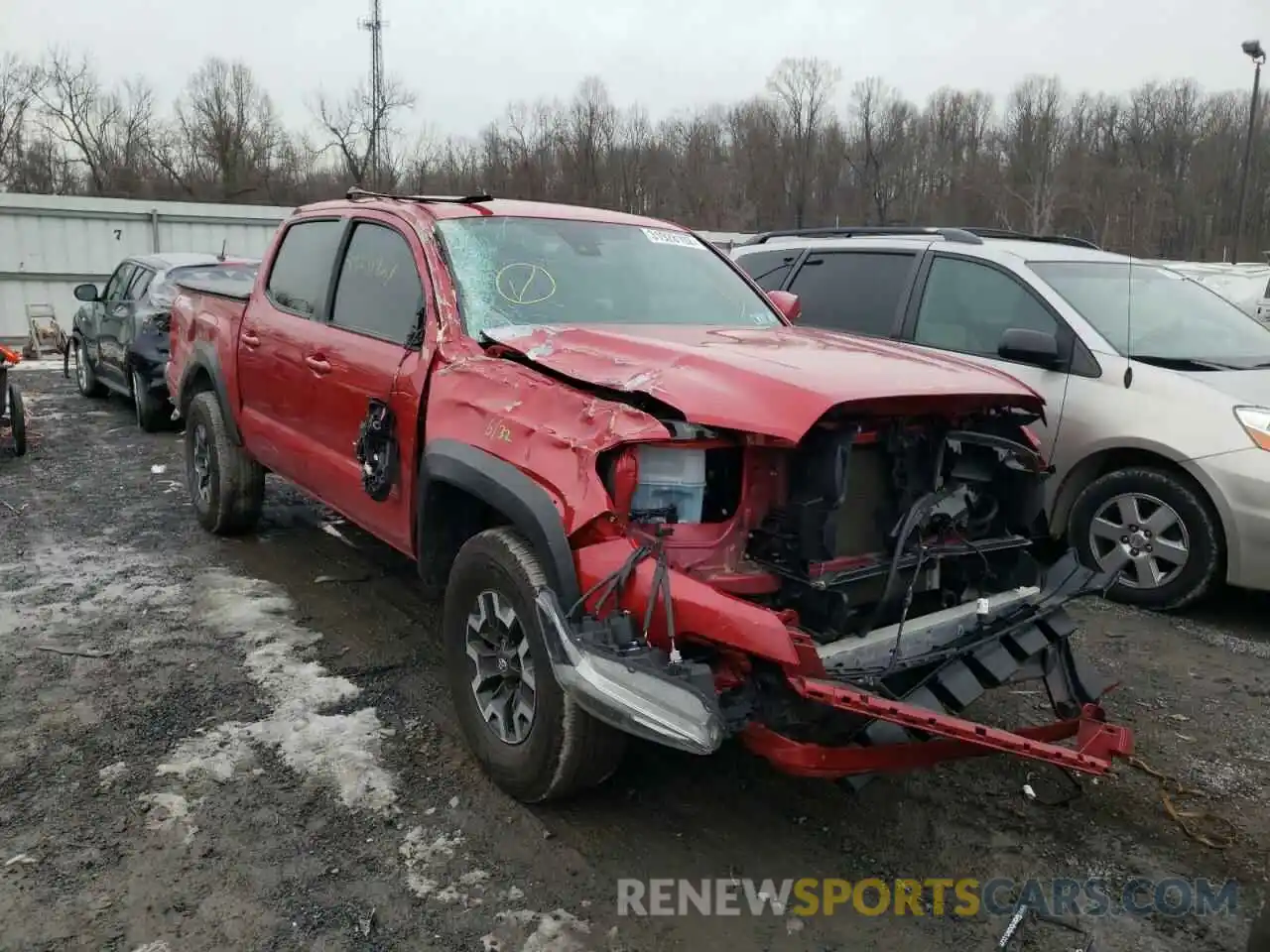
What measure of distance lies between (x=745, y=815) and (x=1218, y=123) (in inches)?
2255

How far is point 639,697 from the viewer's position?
2.54 m

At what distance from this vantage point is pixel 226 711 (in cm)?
A: 388

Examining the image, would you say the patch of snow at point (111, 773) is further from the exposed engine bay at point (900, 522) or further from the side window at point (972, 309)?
the side window at point (972, 309)

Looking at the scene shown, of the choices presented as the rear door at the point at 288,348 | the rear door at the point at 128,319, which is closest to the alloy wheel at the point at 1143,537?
the rear door at the point at 288,348

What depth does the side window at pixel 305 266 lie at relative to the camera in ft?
15.9

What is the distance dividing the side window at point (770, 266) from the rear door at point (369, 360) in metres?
3.14

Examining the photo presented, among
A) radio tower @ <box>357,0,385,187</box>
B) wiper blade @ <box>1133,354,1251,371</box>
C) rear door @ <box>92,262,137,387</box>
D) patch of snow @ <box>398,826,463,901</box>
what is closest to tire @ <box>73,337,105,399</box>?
rear door @ <box>92,262,137,387</box>

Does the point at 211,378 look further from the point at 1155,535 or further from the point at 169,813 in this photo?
the point at 1155,535

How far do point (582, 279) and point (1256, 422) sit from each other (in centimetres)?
341

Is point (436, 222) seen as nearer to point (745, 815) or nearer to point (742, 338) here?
point (742, 338)

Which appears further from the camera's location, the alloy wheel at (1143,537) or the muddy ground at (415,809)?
the alloy wheel at (1143,537)

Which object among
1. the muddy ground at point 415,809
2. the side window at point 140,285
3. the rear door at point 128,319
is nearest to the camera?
the muddy ground at point 415,809

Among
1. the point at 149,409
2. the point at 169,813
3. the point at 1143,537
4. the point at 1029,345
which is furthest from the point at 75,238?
the point at 1143,537

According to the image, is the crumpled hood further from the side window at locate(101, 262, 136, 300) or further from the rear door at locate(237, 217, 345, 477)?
the side window at locate(101, 262, 136, 300)
